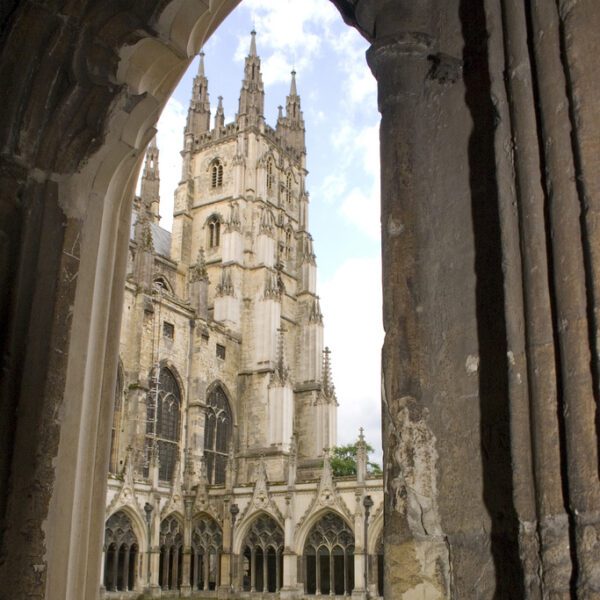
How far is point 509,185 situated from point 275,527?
74.2 ft

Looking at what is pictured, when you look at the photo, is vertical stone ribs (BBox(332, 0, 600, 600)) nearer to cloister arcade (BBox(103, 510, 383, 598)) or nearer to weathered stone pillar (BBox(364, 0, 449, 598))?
weathered stone pillar (BBox(364, 0, 449, 598))

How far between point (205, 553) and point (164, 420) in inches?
200

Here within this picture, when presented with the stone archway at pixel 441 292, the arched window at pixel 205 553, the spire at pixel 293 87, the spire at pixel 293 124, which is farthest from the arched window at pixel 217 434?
the stone archway at pixel 441 292

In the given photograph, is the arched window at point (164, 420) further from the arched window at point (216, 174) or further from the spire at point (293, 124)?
the spire at point (293, 124)

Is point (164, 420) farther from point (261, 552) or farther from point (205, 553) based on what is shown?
point (261, 552)

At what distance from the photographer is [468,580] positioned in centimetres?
176

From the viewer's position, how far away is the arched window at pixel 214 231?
35719 millimetres

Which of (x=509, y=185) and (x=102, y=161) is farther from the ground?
(x=102, y=161)

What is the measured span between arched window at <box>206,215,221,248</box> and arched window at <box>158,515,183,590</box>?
14.8 metres

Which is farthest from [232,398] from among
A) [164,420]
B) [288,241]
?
[288,241]

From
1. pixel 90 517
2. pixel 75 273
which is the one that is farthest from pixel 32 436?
pixel 75 273

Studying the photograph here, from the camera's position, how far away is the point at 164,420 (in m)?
27.2

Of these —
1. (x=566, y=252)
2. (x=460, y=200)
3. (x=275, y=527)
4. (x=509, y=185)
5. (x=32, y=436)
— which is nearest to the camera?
(x=566, y=252)

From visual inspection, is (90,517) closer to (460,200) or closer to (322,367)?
(460,200)
